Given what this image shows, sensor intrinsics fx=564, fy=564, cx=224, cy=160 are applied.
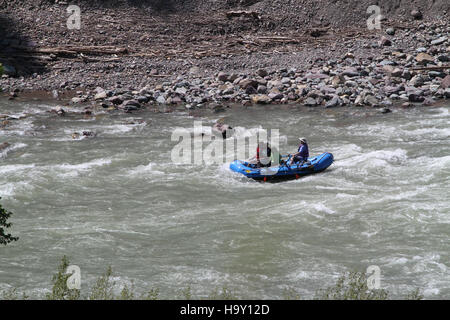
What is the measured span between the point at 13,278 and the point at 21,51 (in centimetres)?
1903

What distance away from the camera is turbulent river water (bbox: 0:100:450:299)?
9.30 m

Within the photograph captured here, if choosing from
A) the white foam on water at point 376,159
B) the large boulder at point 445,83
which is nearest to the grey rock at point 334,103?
the large boulder at point 445,83

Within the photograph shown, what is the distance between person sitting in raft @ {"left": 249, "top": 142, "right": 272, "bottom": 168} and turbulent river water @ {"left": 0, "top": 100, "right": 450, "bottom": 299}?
21.6 inches

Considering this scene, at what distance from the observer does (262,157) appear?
569 inches

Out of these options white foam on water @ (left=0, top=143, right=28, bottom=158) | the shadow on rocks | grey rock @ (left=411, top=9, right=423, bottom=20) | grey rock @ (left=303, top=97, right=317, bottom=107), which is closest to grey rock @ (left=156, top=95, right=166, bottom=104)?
grey rock @ (left=303, top=97, right=317, bottom=107)

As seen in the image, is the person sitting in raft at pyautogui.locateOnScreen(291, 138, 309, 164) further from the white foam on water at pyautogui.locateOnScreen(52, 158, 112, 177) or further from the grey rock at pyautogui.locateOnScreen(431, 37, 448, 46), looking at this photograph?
the grey rock at pyautogui.locateOnScreen(431, 37, 448, 46)

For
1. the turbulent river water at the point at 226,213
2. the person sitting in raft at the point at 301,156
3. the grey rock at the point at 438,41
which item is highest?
the grey rock at the point at 438,41

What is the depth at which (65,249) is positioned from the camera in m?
10.2

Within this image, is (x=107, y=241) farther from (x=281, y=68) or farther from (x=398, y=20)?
(x=398, y=20)

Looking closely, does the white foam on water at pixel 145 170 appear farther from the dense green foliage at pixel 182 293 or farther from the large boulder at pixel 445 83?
the large boulder at pixel 445 83

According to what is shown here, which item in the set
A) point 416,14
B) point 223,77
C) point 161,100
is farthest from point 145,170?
point 416,14

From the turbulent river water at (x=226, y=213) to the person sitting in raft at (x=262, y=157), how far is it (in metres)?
0.55

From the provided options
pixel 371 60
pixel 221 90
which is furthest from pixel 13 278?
pixel 371 60

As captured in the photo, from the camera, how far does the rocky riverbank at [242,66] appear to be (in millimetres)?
21938
